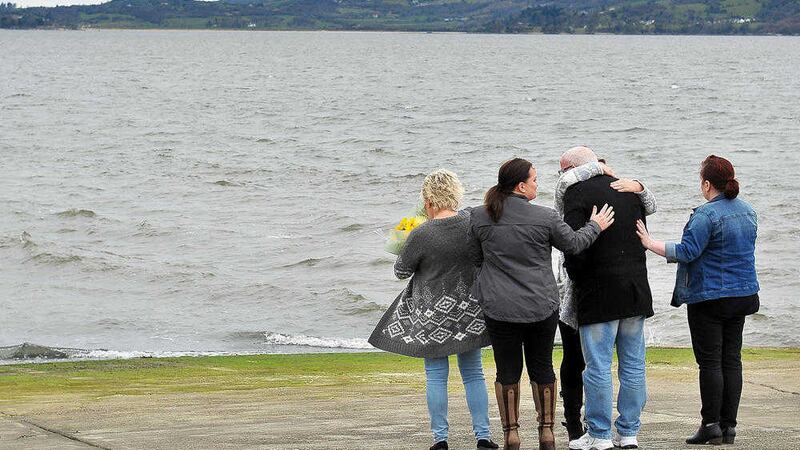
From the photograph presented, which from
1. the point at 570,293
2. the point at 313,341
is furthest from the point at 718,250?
the point at 313,341

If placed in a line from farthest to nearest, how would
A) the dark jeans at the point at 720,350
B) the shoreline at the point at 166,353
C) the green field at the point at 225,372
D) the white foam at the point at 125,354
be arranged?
1. the white foam at the point at 125,354
2. the shoreline at the point at 166,353
3. the green field at the point at 225,372
4. the dark jeans at the point at 720,350

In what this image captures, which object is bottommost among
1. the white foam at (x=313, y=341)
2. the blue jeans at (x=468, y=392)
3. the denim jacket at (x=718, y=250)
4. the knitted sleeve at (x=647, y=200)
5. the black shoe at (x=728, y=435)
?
the white foam at (x=313, y=341)

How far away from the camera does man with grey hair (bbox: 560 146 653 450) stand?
7.63m

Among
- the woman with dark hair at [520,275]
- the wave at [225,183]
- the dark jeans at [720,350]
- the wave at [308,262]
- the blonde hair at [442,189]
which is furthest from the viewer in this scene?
the wave at [225,183]

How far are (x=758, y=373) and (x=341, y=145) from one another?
44.8 meters

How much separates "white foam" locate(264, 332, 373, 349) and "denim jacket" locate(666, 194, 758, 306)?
12.0 metres

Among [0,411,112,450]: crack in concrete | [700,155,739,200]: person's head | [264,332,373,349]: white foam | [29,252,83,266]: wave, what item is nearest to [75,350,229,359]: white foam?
[264,332,373,349]: white foam

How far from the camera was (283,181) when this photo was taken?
43156 mm

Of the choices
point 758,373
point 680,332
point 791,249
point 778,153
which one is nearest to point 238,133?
point 778,153

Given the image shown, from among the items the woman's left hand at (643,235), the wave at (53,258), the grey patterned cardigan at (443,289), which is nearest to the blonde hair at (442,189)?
the grey patterned cardigan at (443,289)

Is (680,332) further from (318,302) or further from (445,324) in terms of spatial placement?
(445,324)

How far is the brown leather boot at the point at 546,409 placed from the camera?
25.3 ft

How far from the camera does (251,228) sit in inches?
1310

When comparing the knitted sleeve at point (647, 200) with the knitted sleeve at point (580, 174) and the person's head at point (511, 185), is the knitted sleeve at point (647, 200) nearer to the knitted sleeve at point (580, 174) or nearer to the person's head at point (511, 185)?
the knitted sleeve at point (580, 174)
